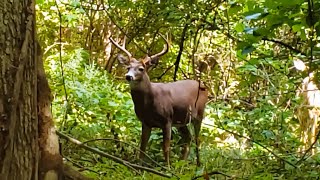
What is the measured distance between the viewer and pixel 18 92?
2.63 m

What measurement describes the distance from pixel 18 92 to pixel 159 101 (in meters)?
4.99

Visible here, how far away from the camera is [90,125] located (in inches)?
271

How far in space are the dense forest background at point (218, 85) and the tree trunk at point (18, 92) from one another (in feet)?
3.17

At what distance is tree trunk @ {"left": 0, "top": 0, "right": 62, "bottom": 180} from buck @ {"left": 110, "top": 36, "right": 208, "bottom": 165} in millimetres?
4235

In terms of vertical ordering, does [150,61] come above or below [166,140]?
above

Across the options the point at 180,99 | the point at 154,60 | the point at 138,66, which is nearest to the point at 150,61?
the point at 154,60

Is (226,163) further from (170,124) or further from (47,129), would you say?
(47,129)

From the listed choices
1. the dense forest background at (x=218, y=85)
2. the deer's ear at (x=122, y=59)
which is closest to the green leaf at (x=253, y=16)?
the dense forest background at (x=218, y=85)

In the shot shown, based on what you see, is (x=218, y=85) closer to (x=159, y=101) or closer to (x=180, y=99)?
(x=180, y=99)

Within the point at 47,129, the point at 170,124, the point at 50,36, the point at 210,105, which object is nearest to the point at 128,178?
the point at 47,129

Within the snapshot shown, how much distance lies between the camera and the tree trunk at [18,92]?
2600 mm

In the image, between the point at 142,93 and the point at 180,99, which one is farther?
the point at 180,99

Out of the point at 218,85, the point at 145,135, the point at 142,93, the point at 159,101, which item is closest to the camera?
the point at 145,135

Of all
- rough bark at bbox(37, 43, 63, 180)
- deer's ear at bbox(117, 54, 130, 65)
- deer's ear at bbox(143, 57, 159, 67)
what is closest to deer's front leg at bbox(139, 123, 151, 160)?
deer's ear at bbox(143, 57, 159, 67)
